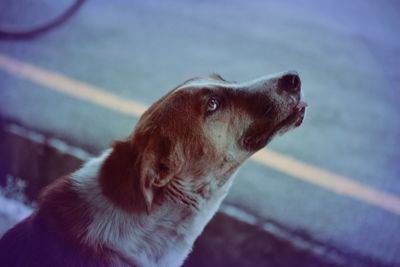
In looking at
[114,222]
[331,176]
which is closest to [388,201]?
[331,176]

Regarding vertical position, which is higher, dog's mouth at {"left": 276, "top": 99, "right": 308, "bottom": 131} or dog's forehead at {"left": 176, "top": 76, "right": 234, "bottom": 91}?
dog's forehead at {"left": 176, "top": 76, "right": 234, "bottom": 91}

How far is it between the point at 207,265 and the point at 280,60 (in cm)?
210

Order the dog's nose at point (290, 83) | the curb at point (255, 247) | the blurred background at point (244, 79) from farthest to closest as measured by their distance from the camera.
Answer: the blurred background at point (244, 79) → the curb at point (255, 247) → the dog's nose at point (290, 83)

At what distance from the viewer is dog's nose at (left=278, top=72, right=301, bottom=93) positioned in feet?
7.22

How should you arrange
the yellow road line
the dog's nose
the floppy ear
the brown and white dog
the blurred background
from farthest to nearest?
the yellow road line, the blurred background, the dog's nose, the brown and white dog, the floppy ear

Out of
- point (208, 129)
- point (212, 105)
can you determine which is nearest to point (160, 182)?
point (208, 129)

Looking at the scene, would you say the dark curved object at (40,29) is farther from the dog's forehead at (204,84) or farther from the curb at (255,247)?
the dog's forehead at (204,84)

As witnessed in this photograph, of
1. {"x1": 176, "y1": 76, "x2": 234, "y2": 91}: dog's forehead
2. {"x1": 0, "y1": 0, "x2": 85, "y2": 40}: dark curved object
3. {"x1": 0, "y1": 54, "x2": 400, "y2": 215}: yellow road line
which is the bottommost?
{"x1": 0, "y1": 54, "x2": 400, "y2": 215}: yellow road line

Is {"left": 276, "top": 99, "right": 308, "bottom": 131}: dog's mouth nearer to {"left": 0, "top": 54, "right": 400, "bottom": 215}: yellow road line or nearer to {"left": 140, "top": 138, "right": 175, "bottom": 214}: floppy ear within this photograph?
{"left": 140, "top": 138, "right": 175, "bottom": 214}: floppy ear

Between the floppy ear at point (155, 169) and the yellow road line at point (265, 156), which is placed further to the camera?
the yellow road line at point (265, 156)

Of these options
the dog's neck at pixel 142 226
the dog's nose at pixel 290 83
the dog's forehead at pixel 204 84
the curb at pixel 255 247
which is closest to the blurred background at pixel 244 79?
the curb at pixel 255 247

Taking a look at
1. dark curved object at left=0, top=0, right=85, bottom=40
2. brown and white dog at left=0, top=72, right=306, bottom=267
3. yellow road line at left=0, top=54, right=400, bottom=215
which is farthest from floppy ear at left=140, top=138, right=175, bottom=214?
dark curved object at left=0, top=0, right=85, bottom=40

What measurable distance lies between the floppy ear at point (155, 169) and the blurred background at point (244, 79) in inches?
48.1

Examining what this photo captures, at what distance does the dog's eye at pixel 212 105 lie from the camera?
223 centimetres
